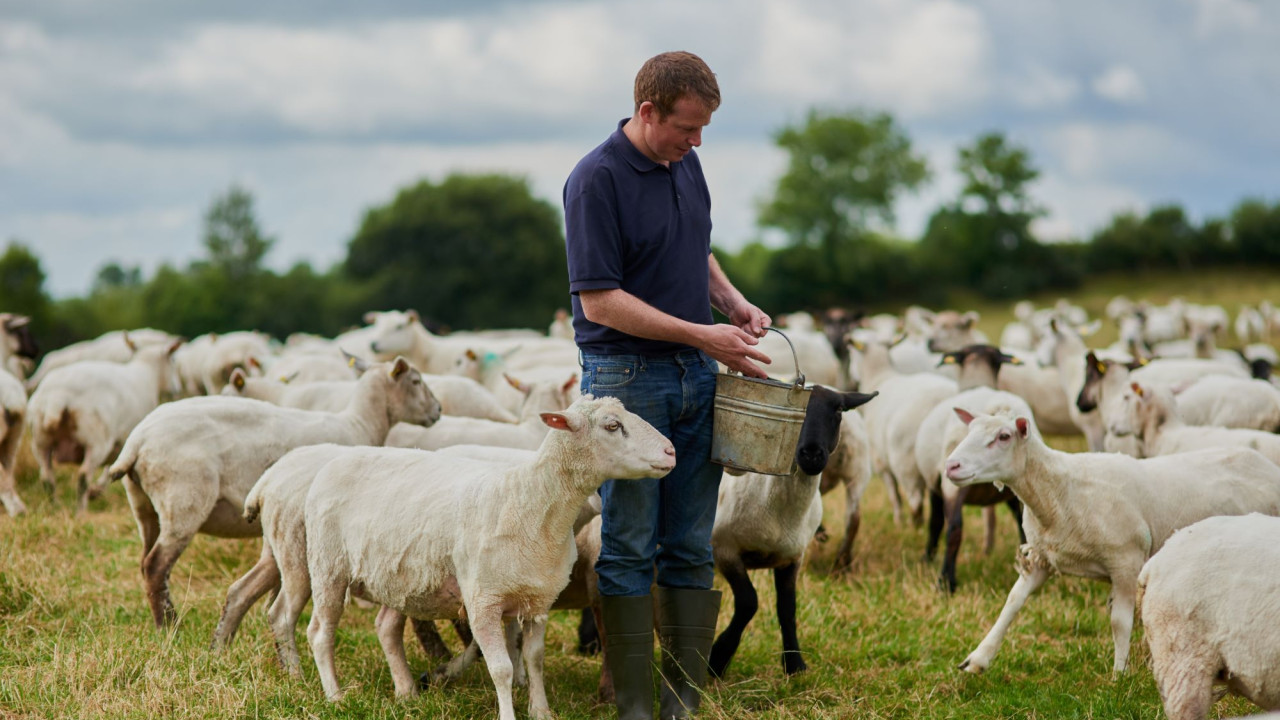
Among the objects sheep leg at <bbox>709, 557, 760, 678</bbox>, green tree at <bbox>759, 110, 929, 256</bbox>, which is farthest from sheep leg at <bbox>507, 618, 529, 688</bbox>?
green tree at <bbox>759, 110, 929, 256</bbox>

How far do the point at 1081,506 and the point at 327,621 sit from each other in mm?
3735

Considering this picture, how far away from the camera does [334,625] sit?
17.4ft

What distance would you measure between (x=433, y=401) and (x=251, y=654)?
2435mm

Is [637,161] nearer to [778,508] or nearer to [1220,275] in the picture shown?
[778,508]

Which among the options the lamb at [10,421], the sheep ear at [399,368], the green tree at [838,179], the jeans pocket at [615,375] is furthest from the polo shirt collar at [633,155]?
the green tree at [838,179]

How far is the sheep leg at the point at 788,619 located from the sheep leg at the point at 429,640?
1713mm

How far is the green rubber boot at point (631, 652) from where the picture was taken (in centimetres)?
477

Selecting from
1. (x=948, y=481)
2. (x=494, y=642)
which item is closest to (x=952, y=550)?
(x=948, y=481)

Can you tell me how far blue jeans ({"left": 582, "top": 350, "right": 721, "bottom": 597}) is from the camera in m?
4.74

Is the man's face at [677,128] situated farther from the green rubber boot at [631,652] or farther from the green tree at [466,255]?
the green tree at [466,255]

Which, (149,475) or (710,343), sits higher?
(710,343)

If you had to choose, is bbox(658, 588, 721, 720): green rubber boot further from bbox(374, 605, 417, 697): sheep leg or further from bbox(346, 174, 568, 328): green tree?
bbox(346, 174, 568, 328): green tree

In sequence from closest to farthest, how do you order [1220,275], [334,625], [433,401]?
[334,625]
[433,401]
[1220,275]

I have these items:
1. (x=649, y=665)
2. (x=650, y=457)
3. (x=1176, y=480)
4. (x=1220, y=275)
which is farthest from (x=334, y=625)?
(x=1220, y=275)
